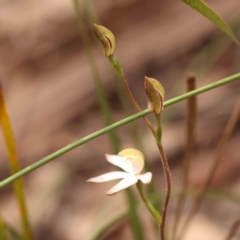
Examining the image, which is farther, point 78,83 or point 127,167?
point 78,83

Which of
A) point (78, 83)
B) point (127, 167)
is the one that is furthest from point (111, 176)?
point (78, 83)

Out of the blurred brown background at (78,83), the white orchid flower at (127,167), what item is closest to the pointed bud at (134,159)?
the white orchid flower at (127,167)

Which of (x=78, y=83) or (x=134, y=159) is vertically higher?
(x=78, y=83)

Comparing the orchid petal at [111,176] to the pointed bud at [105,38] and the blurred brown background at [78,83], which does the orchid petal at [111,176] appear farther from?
the blurred brown background at [78,83]

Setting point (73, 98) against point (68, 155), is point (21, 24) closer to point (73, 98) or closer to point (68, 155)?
point (73, 98)

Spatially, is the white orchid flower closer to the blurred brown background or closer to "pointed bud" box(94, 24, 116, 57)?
"pointed bud" box(94, 24, 116, 57)

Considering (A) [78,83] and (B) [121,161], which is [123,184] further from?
(A) [78,83]
